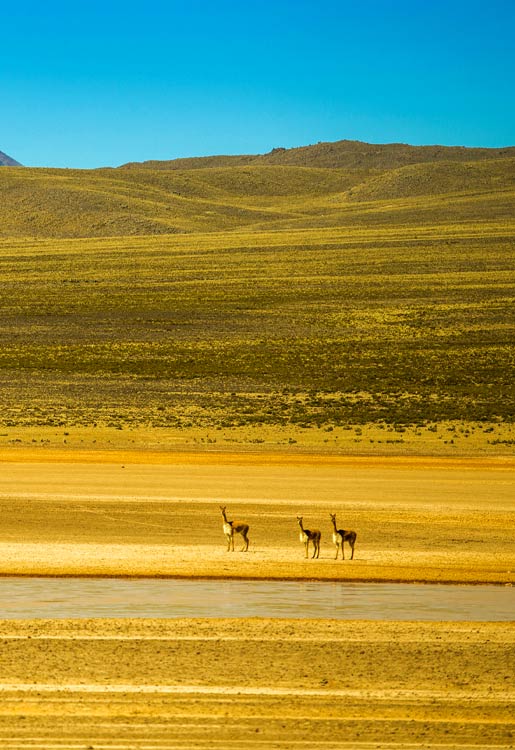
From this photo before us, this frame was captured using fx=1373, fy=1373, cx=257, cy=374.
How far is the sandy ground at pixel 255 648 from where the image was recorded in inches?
392

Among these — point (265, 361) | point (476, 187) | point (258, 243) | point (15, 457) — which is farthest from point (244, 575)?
point (476, 187)

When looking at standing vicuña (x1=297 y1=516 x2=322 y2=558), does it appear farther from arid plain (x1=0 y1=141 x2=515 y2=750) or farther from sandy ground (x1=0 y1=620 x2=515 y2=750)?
sandy ground (x1=0 y1=620 x2=515 y2=750)

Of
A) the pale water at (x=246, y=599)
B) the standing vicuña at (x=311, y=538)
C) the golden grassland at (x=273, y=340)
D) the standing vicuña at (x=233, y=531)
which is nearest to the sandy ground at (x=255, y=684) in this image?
the pale water at (x=246, y=599)

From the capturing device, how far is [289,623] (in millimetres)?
13531

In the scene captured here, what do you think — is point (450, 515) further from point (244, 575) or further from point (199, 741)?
point (199, 741)

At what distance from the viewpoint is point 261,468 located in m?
28.5

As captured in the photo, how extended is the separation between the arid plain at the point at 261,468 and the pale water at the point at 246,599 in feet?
1.47

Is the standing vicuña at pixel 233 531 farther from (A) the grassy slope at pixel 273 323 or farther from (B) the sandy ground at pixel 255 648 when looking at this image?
(A) the grassy slope at pixel 273 323

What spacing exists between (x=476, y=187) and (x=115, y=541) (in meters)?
133

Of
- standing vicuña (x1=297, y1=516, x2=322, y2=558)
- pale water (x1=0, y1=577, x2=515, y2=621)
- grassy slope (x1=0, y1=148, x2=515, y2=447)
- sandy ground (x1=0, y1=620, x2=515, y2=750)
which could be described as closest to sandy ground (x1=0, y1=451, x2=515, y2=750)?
sandy ground (x1=0, y1=620, x2=515, y2=750)

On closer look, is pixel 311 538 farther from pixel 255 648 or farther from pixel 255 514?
pixel 255 648

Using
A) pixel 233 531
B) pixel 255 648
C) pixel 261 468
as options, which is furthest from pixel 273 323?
pixel 255 648

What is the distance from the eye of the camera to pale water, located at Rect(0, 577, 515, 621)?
14125 mm

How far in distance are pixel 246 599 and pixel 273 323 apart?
45.0 metres
